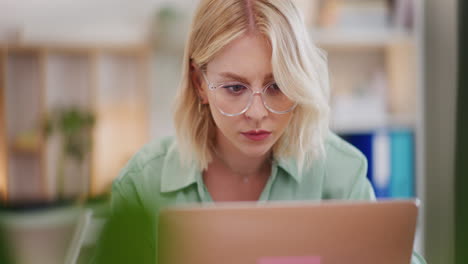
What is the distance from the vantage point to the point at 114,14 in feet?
9.34

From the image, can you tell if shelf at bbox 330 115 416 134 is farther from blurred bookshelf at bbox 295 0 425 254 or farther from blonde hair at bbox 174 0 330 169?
blonde hair at bbox 174 0 330 169

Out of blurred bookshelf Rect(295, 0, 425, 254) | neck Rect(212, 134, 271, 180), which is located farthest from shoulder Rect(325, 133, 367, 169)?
blurred bookshelf Rect(295, 0, 425, 254)

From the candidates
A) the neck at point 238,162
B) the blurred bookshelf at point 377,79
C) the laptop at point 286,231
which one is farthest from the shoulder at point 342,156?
the blurred bookshelf at point 377,79

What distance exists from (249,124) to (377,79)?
1810 millimetres

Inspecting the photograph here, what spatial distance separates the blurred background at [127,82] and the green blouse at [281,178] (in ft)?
3.83

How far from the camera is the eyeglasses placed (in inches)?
42.9

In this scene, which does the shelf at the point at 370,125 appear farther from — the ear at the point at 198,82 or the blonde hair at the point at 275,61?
the ear at the point at 198,82

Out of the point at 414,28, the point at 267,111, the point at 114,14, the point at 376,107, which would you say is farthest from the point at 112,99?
the point at 267,111

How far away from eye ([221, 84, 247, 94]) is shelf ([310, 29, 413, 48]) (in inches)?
62.5

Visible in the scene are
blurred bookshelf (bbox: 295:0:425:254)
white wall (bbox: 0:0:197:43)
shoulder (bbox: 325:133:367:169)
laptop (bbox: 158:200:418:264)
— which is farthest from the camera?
white wall (bbox: 0:0:197:43)

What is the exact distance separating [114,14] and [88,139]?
74 cm

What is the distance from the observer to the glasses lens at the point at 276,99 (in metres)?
1.10

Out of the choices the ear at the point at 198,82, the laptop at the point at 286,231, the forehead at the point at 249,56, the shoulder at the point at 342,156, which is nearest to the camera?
the laptop at the point at 286,231

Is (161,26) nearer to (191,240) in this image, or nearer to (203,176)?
(203,176)
